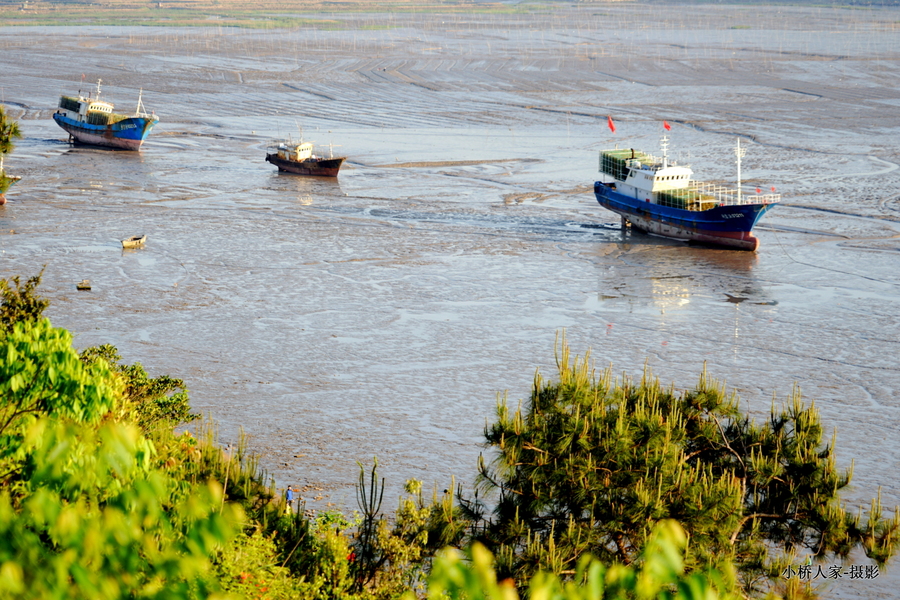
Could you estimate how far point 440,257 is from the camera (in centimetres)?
5344

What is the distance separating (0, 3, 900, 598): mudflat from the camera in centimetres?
3353

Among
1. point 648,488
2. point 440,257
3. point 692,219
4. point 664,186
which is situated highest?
point 664,186

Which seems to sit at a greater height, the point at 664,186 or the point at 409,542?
the point at 664,186

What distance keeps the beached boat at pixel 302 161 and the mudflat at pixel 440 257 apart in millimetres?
1332

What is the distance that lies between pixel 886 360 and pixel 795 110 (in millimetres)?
68398

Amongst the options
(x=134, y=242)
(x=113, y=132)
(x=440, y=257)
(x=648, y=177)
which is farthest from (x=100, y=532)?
(x=113, y=132)

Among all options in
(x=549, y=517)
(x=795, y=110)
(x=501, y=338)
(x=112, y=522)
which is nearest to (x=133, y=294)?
(x=501, y=338)

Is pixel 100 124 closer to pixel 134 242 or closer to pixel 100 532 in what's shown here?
pixel 134 242

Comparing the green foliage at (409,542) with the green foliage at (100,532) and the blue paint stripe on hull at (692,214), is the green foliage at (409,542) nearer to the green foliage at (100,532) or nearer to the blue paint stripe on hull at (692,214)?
the green foliage at (100,532)

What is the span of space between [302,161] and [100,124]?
21678 mm

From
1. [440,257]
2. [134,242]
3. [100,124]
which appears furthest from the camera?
[100,124]

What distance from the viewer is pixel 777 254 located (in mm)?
55188

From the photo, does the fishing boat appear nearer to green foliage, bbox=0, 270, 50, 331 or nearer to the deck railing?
the deck railing

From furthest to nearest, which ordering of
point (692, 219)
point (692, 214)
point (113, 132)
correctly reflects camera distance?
point (113, 132), point (692, 214), point (692, 219)
